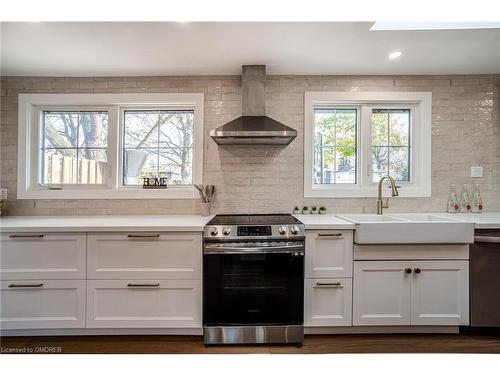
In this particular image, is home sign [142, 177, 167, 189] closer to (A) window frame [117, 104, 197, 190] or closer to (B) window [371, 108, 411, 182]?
(A) window frame [117, 104, 197, 190]

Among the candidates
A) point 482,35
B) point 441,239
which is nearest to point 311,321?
point 441,239

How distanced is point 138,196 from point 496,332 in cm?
333

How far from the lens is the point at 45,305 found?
2.02 metres

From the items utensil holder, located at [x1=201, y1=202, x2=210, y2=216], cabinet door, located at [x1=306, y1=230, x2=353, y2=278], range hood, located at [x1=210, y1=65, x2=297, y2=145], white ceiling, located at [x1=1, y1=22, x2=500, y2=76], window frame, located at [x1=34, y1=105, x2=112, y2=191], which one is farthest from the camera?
window frame, located at [x1=34, y1=105, x2=112, y2=191]

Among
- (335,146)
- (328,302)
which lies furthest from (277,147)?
(328,302)

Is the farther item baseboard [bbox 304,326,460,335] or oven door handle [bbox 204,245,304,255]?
baseboard [bbox 304,326,460,335]

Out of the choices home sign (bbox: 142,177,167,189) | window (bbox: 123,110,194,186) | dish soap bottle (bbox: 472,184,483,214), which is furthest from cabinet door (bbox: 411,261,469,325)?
home sign (bbox: 142,177,167,189)

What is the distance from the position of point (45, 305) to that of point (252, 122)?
2159 millimetres

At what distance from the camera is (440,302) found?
2086mm

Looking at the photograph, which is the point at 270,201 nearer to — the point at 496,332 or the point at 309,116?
the point at 309,116

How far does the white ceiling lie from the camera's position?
188 centimetres

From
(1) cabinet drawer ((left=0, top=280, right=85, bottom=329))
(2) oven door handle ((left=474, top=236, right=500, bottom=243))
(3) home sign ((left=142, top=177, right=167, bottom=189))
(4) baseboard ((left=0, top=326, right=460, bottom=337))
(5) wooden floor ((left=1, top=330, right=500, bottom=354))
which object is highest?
(3) home sign ((left=142, top=177, right=167, bottom=189))

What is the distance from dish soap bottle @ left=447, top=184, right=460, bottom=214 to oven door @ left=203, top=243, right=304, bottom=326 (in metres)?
1.75

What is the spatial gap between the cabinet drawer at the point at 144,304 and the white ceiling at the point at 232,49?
5.98 feet
